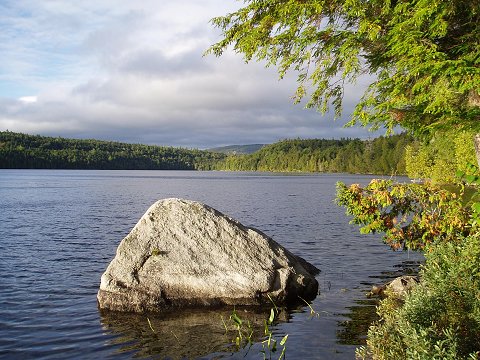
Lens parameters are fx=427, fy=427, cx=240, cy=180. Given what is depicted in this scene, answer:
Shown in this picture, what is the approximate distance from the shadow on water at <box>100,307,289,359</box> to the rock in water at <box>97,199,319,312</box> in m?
0.50

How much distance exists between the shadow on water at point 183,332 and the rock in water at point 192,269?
50 centimetres

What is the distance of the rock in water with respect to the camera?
565 inches

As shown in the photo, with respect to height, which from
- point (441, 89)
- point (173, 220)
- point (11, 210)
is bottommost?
point (11, 210)

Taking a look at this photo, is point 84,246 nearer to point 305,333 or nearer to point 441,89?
point 305,333

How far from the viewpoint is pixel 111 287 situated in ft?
47.1

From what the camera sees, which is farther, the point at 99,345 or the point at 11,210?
the point at 11,210

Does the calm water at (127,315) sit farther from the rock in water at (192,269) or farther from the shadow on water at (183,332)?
the rock in water at (192,269)

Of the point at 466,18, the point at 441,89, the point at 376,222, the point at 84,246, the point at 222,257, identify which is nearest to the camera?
the point at 441,89

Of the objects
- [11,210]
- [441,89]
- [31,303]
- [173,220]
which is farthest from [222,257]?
[11,210]

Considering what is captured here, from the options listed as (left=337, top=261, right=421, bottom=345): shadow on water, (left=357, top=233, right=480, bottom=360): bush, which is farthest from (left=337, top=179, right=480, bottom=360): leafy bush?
(left=337, top=261, right=421, bottom=345): shadow on water

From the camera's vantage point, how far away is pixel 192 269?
575 inches

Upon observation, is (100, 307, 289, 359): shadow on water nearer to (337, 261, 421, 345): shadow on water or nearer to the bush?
(337, 261, 421, 345): shadow on water

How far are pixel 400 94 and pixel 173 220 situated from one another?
889 centimetres

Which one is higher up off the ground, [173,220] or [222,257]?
[173,220]
